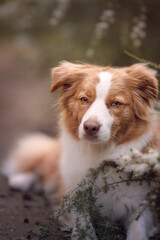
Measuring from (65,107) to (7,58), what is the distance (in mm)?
5974

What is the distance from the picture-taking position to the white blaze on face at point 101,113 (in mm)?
2812

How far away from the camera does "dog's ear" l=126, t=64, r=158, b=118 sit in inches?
125

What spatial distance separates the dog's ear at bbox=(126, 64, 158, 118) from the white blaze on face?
266mm

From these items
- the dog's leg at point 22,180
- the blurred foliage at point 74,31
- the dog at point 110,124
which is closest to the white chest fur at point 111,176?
the dog at point 110,124

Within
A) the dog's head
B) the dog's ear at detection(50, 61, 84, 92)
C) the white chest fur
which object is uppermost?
the dog's ear at detection(50, 61, 84, 92)

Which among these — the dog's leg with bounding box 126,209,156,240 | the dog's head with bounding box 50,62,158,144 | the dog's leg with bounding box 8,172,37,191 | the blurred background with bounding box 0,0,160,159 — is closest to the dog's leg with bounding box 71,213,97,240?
the dog's leg with bounding box 126,209,156,240

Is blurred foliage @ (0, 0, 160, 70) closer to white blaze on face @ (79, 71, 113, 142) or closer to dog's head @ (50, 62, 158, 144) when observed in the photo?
dog's head @ (50, 62, 158, 144)

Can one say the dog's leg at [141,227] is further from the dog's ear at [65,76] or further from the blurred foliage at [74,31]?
the blurred foliage at [74,31]

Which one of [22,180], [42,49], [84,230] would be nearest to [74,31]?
[42,49]

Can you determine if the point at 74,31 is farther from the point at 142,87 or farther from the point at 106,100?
the point at 106,100

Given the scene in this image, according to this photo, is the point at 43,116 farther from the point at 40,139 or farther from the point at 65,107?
the point at 65,107

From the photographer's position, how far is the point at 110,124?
9.52ft

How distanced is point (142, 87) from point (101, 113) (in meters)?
0.61

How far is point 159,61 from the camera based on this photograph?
18.2 feet
